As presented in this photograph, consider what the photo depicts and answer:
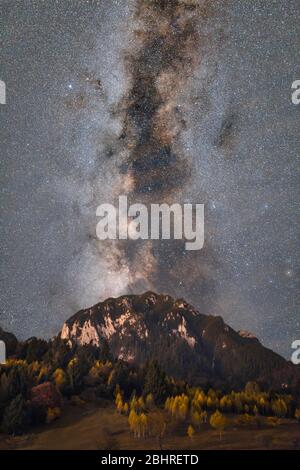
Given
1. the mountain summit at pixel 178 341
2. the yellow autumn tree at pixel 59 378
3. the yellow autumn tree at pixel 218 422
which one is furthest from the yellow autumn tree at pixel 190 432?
the mountain summit at pixel 178 341

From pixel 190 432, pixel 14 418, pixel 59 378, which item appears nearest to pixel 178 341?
pixel 59 378

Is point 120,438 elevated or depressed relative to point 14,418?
depressed

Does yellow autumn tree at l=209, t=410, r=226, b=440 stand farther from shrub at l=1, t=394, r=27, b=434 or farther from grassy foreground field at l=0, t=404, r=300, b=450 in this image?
shrub at l=1, t=394, r=27, b=434

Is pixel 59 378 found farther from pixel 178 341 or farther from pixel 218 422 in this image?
pixel 178 341

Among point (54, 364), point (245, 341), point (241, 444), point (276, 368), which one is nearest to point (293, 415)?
point (241, 444)

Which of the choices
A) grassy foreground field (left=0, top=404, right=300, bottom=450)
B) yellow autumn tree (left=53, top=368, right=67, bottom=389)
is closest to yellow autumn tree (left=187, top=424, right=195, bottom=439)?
grassy foreground field (left=0, top=404, right=300, bottom=450)
